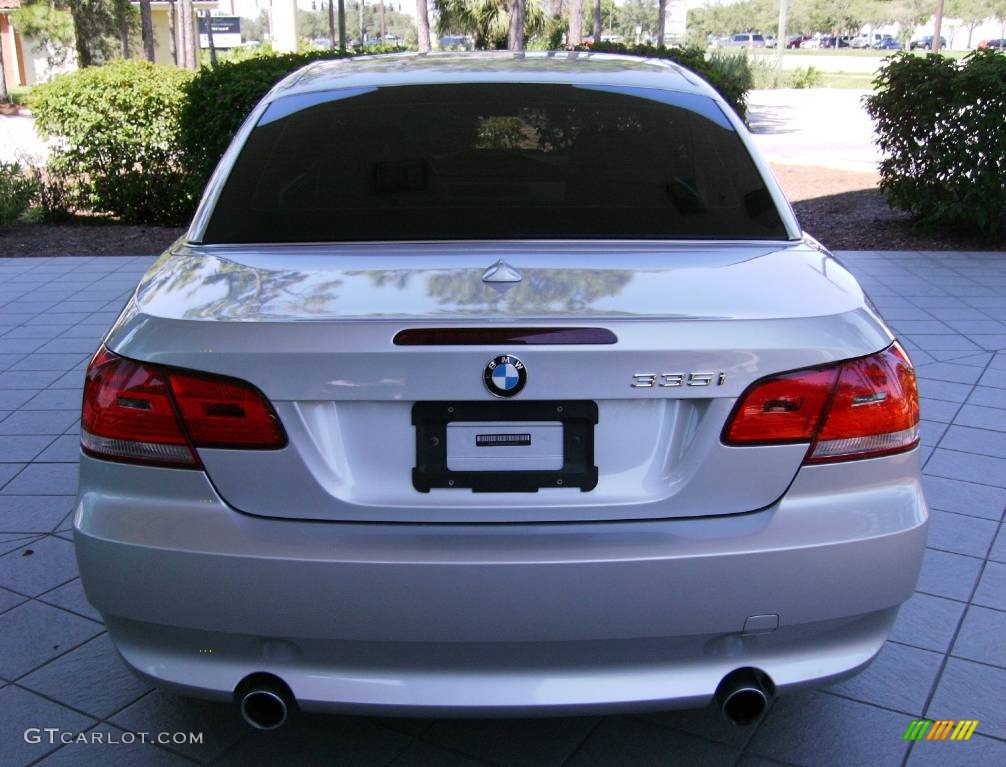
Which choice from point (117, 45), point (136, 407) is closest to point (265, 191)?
point (136, 407)

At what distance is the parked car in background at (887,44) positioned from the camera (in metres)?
96.4

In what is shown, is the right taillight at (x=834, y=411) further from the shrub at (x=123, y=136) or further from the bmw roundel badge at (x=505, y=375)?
the shrub at (x=123, y=136)

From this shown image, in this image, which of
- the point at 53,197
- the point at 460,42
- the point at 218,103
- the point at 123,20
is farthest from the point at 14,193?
the point at 123,20

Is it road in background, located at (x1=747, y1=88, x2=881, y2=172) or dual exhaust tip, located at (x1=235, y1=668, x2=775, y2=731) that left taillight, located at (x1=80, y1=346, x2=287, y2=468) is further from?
road in background, located at (x1=747, y1=88, x2=881, y2=172)

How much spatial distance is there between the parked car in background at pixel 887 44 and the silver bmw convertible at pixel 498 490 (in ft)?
335

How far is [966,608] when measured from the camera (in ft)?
11.6

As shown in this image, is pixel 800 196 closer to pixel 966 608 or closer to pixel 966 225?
pixel 966 225

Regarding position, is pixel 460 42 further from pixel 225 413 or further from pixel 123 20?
pixel 225 413

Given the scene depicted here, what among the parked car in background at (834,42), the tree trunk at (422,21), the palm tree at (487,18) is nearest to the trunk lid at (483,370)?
the tree trunk at (422,21)

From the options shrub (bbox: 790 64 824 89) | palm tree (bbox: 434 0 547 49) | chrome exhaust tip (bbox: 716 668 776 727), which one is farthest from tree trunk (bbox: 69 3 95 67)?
chrome exhaust tip (bbox: 716 668 776 727)

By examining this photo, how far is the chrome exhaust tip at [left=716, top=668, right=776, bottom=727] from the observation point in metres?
2.22

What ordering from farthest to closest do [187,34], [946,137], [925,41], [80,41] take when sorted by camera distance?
[925,41] < [80,41] < [187,34] < [946,137]

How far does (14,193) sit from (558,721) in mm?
10857

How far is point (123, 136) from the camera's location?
11695mm
